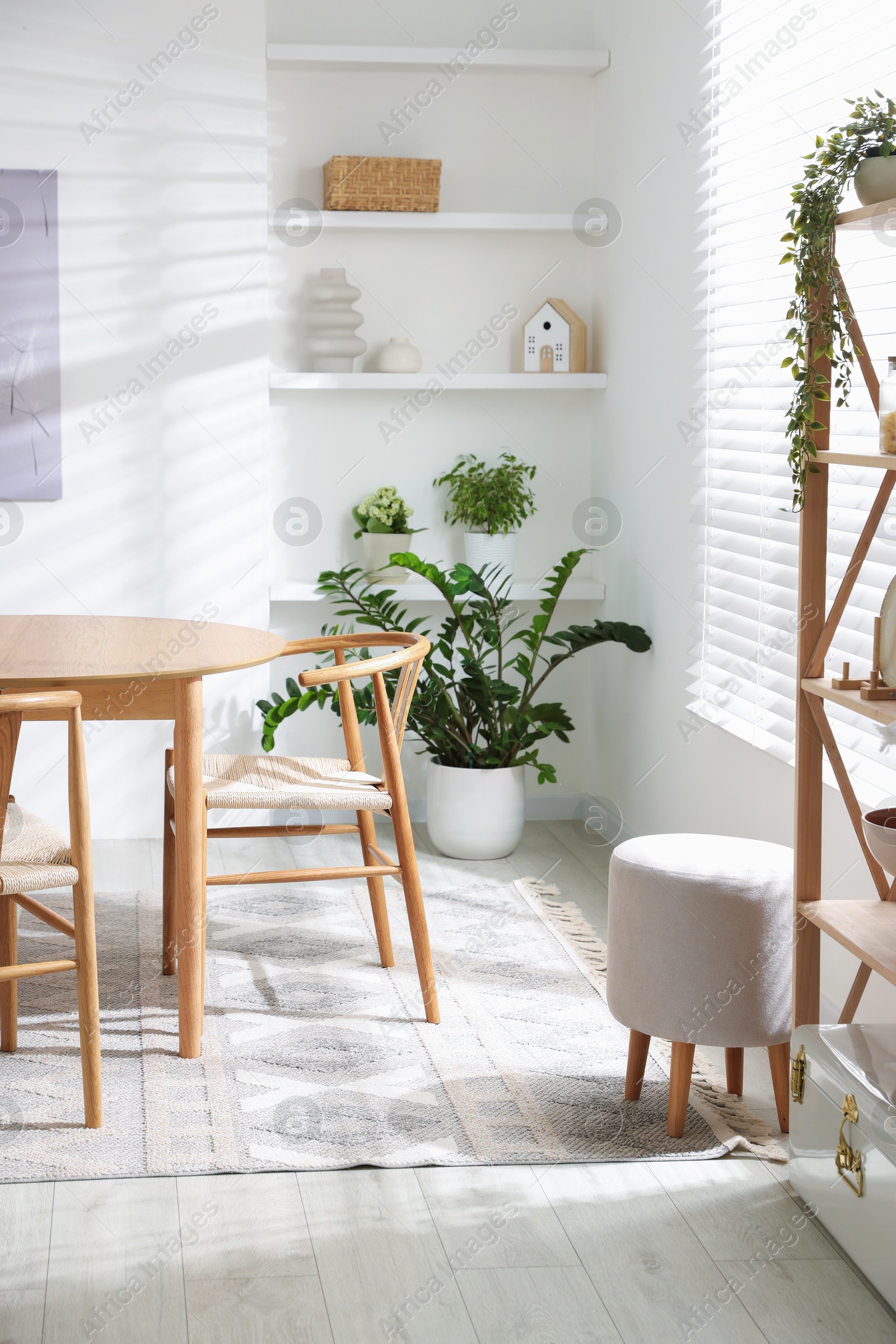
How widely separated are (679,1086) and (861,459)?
1.11 metres

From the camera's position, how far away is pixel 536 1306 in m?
1.82

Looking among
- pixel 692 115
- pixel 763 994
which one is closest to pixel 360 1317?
pixel 763 994

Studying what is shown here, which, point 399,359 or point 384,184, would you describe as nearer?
point 384,184

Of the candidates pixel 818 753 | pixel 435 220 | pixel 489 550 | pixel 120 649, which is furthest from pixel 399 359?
pixel 818 753

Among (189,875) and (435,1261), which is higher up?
(189,875)

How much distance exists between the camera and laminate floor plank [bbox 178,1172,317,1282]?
1896mm

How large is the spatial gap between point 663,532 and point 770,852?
1.54m

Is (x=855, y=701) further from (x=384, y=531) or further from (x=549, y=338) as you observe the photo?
(x=549, y=338)

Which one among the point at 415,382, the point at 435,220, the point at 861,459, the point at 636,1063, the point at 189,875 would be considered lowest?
the point at 636,1063

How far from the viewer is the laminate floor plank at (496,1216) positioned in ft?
6.35

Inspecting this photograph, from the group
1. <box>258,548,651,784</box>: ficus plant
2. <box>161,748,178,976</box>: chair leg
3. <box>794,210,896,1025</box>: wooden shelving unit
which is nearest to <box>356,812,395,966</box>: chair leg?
<box>161,748,178,976</box>: chair leg

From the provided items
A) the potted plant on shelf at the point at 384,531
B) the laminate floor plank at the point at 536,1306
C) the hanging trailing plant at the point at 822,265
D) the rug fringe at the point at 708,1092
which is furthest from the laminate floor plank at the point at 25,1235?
the potted plant on shelf at the point at 384,531

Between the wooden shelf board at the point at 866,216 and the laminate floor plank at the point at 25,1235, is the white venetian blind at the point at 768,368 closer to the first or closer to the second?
the wooden shelf board at the point at 866,216

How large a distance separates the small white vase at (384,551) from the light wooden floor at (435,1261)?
236 cm
